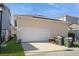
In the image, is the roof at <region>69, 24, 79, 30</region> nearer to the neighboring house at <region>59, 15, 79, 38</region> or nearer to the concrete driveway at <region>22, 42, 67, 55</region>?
the neighboring house at <region>59, 15, 79, 38</region>

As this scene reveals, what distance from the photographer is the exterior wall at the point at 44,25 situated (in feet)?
71.3

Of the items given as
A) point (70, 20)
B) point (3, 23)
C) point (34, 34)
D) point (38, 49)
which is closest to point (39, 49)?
point (38, 49)

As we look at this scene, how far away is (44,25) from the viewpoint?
906 inches

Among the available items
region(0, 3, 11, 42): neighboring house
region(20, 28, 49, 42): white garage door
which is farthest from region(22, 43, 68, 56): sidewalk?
region(20, 28, 49, 42): white garage door

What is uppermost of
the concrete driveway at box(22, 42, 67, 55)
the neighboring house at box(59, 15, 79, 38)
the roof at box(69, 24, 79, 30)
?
the neighboring house at box(59, 15, 79, 38)

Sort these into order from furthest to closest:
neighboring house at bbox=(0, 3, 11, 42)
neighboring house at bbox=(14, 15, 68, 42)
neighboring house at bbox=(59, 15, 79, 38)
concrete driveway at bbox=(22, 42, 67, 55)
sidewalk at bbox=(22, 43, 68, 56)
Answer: neighboring house at bbox=(59, 15, 79, 38) → neighboring house at bbox=(14, 15, 68, 42) → neighboring house at bbox=(0, 3, 11, 42) → concrete driveway at bbox=(22, 42, 67, 55) → sidewalk at bbox=(22, 43, 68, 56)

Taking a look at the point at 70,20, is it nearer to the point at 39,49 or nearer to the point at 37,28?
the point at 37,28

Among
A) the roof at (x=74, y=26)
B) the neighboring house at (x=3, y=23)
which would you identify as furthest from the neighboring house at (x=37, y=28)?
the neighboring house at (x=3, y=23)

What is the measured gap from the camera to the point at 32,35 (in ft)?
71.9

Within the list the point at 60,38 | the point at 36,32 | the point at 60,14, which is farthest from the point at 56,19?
the point at 60,38

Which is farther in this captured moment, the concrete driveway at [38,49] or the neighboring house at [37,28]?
the neighboring house at [37,28]

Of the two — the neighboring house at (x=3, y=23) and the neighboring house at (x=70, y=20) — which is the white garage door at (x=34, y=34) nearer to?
the neighboring house at (x=3, y=23)

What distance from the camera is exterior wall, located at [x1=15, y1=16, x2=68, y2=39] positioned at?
21.7 meters

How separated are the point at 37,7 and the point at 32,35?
305cm
